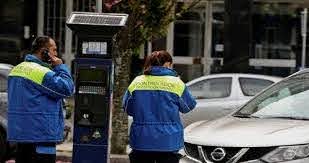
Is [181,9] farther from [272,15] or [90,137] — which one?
[272,15]

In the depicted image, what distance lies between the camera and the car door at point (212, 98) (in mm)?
14117

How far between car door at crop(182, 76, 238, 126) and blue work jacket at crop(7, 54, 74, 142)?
6960 mm

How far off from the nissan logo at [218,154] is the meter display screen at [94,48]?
67.2 inches

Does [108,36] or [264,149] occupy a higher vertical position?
[108,36]

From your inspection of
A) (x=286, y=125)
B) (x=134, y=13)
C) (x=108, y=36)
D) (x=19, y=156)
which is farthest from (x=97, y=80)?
(x=134, y=13)

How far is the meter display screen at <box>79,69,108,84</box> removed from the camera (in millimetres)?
7930

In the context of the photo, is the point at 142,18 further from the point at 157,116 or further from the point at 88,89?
the point at 157,116

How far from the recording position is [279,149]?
6801 millimetres

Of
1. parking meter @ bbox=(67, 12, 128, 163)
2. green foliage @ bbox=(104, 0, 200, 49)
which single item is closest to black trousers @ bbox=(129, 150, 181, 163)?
parking meter @ bbox=(67, 12, 128, 163)

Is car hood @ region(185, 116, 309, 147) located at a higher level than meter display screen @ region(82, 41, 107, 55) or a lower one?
lower

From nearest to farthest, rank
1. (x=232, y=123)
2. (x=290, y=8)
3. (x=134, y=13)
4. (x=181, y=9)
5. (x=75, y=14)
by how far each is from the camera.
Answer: (x=232, y=123), (x=75, y=14), (x=134, y=13), (x=181, y=9), (x=290, y=8)

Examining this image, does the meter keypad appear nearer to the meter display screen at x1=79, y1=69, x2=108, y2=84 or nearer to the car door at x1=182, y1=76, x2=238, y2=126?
the meter display screen at x1=79, y1=69, x2=108, y2=84

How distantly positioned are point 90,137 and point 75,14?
53.3 inches

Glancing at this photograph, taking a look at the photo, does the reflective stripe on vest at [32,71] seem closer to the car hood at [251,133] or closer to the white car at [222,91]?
the car hood at [251,133]
